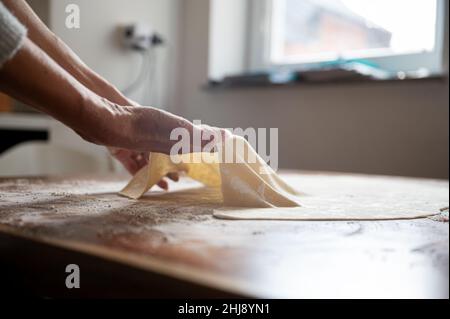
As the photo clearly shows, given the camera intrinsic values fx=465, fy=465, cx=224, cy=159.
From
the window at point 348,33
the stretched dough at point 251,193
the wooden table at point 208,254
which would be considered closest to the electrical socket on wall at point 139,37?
the window at point 348,33


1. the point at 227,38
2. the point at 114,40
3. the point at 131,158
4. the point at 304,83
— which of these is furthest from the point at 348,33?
the point at 131,158

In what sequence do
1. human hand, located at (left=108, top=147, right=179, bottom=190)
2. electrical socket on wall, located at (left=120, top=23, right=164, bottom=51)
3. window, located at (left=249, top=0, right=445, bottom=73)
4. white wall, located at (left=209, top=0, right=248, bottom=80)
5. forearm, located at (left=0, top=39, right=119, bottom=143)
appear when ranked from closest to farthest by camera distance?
1. forearm, located at (left=0, top=39, right=119, bottom=143)
2. human hand, located at (left=108, top=147, right=179, bottom=190)
3. window, located at (left=249, top=0, right=445, bottom=73)
4. electrical socket on wall, located at (left=120, top=23, right=164, bottom=51)
5. white wall, located at (left=209, top=0, right=248, bottom=80)

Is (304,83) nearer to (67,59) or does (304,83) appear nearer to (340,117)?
(340,117)

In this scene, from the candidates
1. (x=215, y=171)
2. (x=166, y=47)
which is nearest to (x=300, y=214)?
(x=215, y=171)

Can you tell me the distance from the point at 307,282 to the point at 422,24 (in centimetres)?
177

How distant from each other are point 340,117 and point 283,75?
329 millimetres

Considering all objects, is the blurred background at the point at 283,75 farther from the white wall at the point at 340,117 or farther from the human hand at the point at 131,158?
the human hand at the point at 131,158

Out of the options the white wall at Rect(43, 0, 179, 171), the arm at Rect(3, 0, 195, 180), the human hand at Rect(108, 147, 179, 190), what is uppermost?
the white wall at Rect(43, 0, 179, 171)

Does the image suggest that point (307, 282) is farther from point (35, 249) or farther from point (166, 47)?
point (166, 47)

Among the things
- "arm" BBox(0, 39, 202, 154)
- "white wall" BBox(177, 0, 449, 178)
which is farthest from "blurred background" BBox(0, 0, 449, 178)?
"arm" BBox(0, 39, 202, 154)

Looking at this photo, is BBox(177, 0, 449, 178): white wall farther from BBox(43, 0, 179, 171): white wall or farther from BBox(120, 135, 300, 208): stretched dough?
BBox(120, 135, 300, 208): stretched dough

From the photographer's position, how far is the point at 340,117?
6.40 ft

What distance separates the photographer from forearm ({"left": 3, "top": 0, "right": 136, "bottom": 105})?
30.5 inches

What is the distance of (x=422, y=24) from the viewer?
184cm
